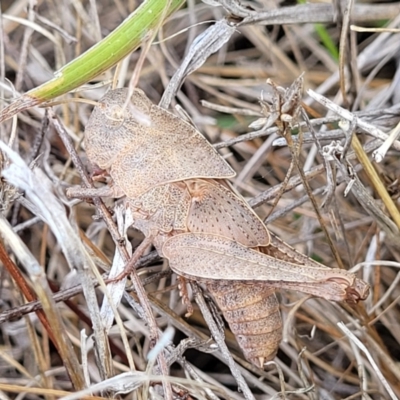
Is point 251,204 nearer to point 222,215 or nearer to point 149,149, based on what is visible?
point 222,215

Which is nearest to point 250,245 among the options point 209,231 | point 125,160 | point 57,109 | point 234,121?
point 209,231

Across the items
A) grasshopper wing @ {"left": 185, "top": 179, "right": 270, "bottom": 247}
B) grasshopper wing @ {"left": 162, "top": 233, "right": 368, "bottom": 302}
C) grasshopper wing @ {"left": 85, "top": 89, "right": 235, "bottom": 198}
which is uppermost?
grasshopper wing @ {"left": 85, "top": 89, "right": 235, "bottom": 198}

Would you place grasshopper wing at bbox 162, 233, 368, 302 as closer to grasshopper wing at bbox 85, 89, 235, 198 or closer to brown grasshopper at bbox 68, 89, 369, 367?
brown grasshopper at bbox 68, 89, 369, 367

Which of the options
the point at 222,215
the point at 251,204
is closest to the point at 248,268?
the point at 222,215

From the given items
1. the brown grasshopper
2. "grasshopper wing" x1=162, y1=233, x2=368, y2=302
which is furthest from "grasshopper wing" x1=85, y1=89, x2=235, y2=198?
"grasshopper wing" x1=162, y1=233, x2=368, y2=302

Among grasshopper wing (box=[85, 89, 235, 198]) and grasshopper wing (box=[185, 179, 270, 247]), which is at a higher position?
grasshopper wing (box=[85, 89, 235, 198])

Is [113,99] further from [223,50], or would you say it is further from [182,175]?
[223,50]
